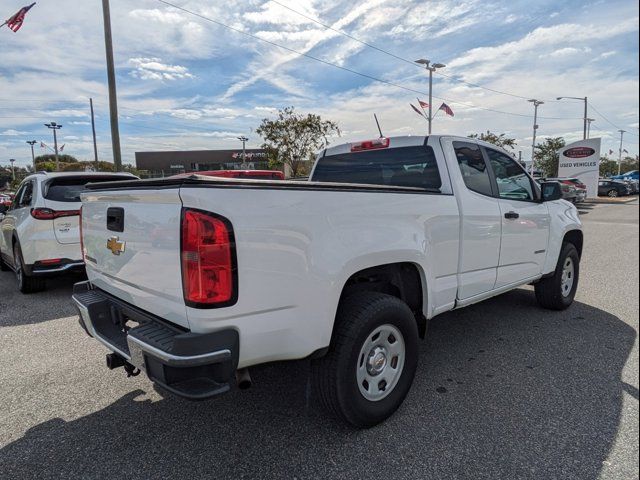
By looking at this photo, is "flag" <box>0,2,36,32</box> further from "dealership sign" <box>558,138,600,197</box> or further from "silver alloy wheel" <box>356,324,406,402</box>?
"dealership sign" <box>558,138,600,197</box>

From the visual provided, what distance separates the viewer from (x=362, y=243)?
8.35ft

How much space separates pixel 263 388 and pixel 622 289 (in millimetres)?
5301

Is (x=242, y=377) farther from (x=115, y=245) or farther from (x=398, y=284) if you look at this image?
(x=398, y=284)

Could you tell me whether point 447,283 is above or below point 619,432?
above

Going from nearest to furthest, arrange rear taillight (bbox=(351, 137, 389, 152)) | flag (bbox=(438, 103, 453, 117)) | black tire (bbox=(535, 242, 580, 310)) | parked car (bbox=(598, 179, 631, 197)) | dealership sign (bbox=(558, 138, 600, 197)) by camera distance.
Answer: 1. rear taillight (bbox=(351, 137, 389, 152))
2. black tire (bbox=(535, 242, 580, 310))
3. flag (bbox=(438, 103, 453, 117))
4. dealership sign (bbox=(558, 138, 600, 197))
5. parked car (bbox=(598, 179, 631, 197))

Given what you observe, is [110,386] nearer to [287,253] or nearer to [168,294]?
[168,294]

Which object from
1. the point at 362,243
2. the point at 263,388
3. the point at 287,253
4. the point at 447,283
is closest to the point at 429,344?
the point at 447,283

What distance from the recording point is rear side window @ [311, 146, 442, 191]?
11.9 ft

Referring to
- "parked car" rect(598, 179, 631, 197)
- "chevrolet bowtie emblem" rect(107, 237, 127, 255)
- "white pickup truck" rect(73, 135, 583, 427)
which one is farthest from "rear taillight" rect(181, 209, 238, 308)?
"parked car" rect(598, 179, 631, 197)

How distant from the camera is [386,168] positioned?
395cm

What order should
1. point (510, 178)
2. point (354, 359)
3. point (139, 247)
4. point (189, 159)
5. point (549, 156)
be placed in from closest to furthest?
point (139, 247), point (354, 359), point (510, 178), point (549, 156), point (189, 159)

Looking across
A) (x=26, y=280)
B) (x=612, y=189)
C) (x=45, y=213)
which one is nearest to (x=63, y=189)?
(x=45, y=213)

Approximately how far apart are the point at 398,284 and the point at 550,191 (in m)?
2.26

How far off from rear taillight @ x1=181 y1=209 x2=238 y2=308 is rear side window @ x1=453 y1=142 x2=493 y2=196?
2.29 meters
